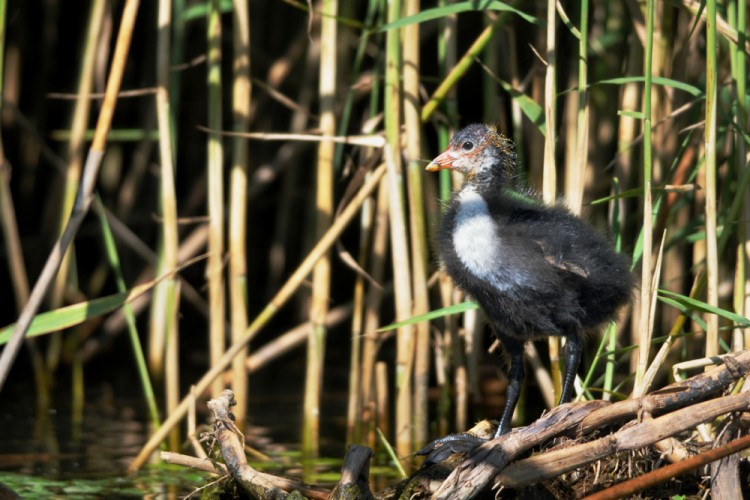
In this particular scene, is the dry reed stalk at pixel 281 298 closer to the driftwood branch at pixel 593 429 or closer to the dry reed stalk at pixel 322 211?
the dry reed stalk at pixel 322 211

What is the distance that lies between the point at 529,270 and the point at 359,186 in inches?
67.4

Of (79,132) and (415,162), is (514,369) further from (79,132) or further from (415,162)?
(79,132)

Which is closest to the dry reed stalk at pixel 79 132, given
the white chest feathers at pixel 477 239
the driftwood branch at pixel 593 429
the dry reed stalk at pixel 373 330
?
the dry reed stalk at pixel 373 330

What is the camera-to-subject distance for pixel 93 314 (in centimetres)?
424

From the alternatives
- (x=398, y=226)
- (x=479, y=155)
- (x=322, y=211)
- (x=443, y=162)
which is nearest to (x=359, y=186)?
(x=322, y=211)

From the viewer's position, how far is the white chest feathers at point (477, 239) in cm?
354

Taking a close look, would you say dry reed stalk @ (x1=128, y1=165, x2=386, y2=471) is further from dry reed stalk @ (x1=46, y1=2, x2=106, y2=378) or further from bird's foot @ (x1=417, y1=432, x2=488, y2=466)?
bird's foot @ (x1=417, y1=432, x2=488, y2=466)

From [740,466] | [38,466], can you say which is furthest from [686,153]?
[38,466]

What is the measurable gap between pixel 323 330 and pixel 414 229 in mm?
704

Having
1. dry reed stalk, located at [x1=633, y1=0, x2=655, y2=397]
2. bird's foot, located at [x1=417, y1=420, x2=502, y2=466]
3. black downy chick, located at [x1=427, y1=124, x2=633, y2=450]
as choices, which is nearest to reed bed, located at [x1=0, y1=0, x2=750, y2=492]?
dry reed stalk, located at [x1=633, y1=0, x2=655, y2=397]

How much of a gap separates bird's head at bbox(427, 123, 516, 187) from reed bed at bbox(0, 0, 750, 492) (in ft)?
0.62

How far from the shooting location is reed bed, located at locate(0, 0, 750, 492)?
13.1 ft

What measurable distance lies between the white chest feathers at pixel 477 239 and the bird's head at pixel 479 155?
9.4 inches

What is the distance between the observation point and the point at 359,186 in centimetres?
510
